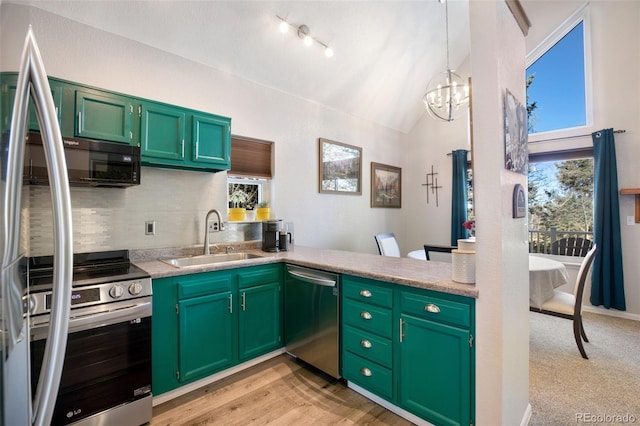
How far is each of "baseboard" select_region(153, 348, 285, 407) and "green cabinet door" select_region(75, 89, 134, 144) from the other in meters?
1.82

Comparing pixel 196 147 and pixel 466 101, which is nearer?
pixel 196 147

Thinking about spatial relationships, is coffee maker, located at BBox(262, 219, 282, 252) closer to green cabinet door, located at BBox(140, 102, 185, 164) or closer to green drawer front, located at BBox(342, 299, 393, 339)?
green cabinet door, located at BBox(140, 102, 185, 164)

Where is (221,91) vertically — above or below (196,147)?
above

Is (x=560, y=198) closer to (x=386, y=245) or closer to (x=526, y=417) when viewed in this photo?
(x=386, y=245)

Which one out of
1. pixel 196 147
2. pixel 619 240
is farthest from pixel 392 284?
pixel 619 240

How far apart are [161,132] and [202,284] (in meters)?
1.22

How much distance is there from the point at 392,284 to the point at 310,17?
8.71 ft

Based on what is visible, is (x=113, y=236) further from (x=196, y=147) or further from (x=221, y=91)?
(x=221, y=91)

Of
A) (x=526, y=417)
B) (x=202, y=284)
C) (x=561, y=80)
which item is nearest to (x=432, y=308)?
(x=526, y=417)

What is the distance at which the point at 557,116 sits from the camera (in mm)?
4133

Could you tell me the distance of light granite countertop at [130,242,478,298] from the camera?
169 cm

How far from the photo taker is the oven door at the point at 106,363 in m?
1.58

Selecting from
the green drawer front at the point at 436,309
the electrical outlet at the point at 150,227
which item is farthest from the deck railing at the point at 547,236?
the electrical outlet at the point at 150,227

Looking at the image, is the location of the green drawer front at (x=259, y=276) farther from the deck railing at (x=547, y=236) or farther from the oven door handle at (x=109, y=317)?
the deck railing at (x=547, y=236)
